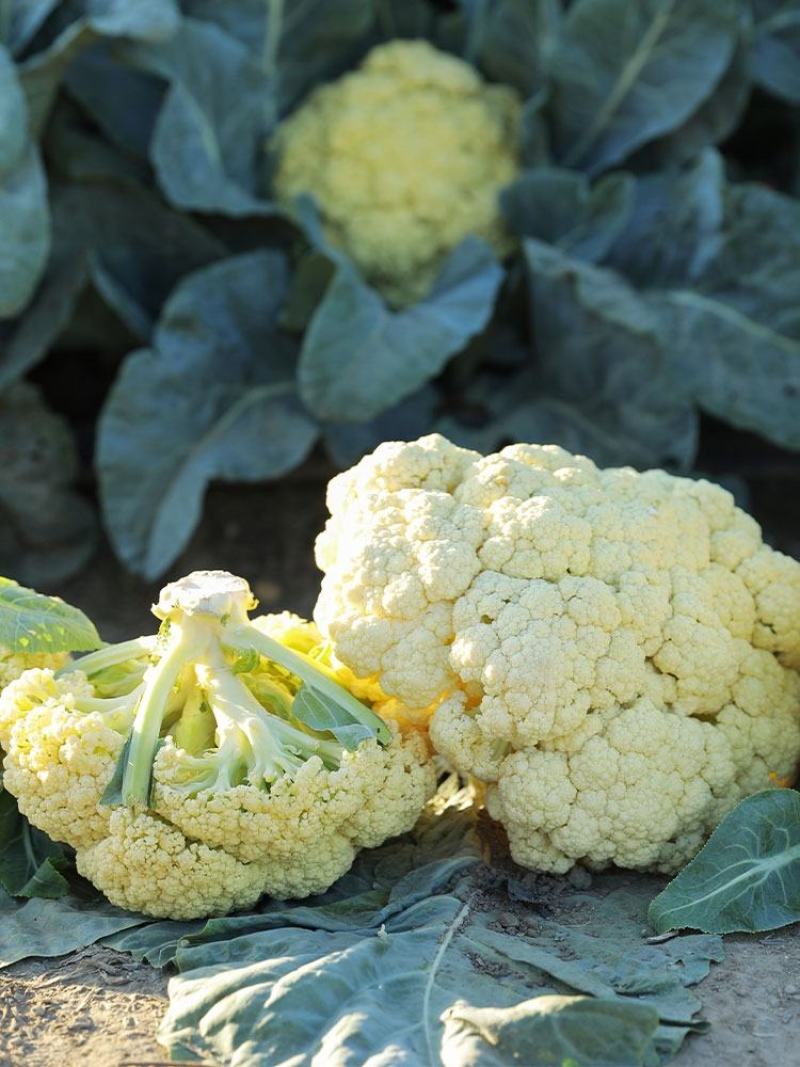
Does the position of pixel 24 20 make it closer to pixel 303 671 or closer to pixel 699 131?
pixel 699 131

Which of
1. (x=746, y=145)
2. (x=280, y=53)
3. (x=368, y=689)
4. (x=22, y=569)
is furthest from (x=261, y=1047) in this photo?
(x=746, y=145)

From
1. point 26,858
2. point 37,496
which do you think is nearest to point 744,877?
point 26,858

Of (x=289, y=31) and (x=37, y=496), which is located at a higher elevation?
(x=289, y=31)

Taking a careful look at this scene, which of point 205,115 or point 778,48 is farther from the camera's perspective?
point 778,48

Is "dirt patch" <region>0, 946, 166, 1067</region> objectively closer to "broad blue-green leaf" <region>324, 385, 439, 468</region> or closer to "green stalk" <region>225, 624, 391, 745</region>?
"green stalk" <region>225, 624, 391, 745</region>

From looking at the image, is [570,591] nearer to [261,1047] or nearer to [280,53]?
[261,1047]

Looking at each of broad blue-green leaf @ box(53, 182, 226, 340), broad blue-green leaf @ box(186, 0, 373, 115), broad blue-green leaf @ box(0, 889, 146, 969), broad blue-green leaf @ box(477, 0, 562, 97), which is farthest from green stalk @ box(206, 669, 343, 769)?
broad blue-green leaf @ box(477, 0, 562, 97)

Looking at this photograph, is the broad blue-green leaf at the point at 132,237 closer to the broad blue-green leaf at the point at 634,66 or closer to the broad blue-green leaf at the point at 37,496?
the broad blue-green leaf at the point at 37,496
